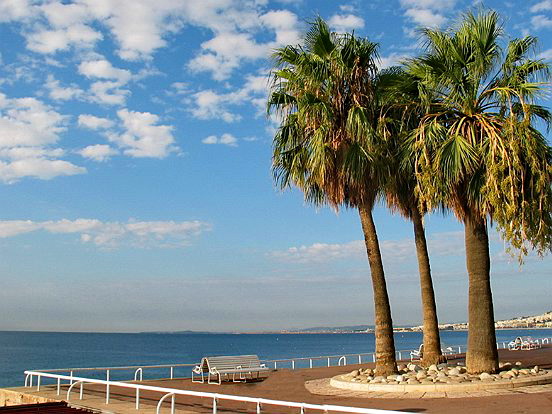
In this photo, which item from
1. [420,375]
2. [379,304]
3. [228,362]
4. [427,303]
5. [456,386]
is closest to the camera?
[456,386]

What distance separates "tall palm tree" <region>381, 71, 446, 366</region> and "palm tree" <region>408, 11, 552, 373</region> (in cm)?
71

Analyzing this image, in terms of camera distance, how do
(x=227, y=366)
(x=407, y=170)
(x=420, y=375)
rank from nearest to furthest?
(x=420, y=375) < (x=407, y=170) < (x=227, y=366)

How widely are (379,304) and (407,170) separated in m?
4.33

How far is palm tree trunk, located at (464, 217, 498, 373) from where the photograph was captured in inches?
672

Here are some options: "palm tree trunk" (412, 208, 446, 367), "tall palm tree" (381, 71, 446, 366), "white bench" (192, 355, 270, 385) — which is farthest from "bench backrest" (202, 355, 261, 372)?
"tall palm tree" (381, 71, 446, 366)

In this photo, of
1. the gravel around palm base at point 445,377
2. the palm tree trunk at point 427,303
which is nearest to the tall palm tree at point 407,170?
the palm tree trunk at point 427,303

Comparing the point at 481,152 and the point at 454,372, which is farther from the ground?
the point at 481,152

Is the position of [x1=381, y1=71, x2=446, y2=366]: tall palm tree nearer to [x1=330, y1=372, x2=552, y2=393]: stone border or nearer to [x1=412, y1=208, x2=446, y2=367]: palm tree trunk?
[x1=412, y1=208, x2=446, y2=367]: palm tree trunk

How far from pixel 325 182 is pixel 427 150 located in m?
3.34

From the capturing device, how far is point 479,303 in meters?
17.3

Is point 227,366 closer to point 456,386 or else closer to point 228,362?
point 228,362

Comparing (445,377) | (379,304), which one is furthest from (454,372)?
(379,304)

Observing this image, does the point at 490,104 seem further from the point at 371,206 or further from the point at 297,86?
the point at 297,86

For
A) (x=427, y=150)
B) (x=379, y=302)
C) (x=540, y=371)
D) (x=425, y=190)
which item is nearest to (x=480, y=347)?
(x=540, y=371)
